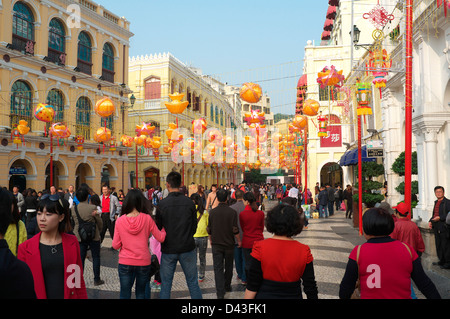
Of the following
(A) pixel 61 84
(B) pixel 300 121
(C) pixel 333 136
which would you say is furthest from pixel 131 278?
(C) pixel 333 136

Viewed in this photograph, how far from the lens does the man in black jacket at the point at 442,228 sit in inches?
302

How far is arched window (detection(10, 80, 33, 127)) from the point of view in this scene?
21641 mm

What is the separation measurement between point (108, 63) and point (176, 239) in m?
27.2

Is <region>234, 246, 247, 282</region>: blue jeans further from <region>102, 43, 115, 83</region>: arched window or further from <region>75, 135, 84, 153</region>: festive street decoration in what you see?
<region>102, 43, 115, 83</region>: arched window

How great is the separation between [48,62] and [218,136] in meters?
12.4

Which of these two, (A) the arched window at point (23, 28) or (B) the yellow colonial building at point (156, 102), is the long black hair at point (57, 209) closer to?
(A) the arched window at point (23, 28)

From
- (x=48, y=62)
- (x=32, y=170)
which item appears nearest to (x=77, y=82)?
(x=48, y=62)

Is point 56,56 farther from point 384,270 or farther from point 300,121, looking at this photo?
point 384,270

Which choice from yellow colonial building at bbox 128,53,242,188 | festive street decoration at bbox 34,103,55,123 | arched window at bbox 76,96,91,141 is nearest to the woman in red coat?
festive street decoration at bbox 34,103,55,123

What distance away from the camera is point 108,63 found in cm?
2958

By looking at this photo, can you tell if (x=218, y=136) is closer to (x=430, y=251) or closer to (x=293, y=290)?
(x=430, y=251)

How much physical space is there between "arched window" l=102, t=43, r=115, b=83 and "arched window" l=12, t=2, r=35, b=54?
6491mm

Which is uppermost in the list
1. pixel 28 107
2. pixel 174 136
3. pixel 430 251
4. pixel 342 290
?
pixel 28 107

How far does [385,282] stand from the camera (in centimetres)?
287
